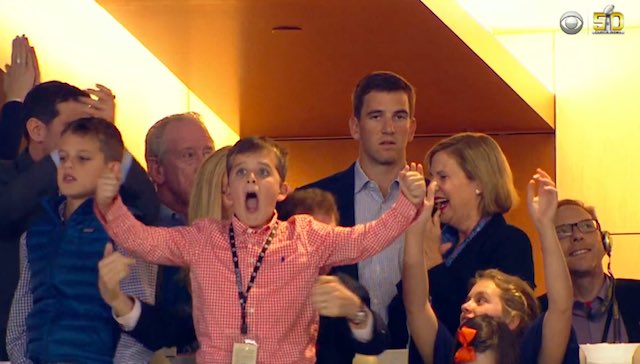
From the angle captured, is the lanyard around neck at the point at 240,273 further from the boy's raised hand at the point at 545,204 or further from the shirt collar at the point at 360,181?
the shirt collar at the point at 360,181

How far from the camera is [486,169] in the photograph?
17.3 feet

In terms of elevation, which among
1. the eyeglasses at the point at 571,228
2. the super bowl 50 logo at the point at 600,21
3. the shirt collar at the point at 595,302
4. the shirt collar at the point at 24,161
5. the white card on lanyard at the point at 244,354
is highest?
the super bowl 50 logo at the point at 600,21

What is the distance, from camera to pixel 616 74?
8.63 meters

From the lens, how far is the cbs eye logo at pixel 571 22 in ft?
28.0

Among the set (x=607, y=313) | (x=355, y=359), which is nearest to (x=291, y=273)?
(x=355, y=359)

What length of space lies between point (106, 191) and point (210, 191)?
1.62ft

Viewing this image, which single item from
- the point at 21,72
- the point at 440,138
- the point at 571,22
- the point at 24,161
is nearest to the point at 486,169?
the point at 24,161

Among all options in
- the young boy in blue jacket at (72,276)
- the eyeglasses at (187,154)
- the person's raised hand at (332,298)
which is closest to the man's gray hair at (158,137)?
the eyeglasses at (187,154)

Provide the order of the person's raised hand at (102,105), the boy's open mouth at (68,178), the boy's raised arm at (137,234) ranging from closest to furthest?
the boy's raised arm at (137,234) → the boy's open mouth at (68,178) → the person's raised hand at (102,105)

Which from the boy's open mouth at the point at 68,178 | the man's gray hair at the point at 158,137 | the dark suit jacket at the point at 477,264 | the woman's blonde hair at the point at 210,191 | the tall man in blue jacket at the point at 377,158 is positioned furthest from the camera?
the man's gray hair at the point at 158,137

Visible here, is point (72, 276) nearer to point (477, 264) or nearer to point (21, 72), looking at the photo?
point (21, 72)

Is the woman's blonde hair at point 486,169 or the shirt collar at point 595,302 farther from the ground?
the woman's blonde hair at point 486,169

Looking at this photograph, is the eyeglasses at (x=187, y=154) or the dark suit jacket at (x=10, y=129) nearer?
the dark suit jacket at (x=10, y=129)

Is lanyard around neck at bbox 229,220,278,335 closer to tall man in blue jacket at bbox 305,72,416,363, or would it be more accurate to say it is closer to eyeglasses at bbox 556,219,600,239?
tall man in blue jacket at bbox 305,72,416,363
